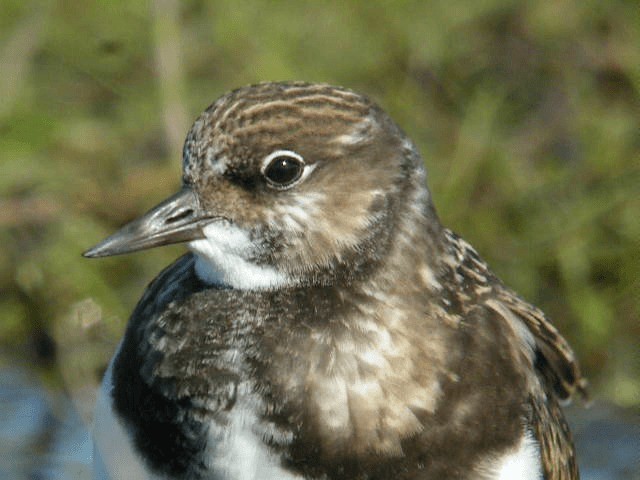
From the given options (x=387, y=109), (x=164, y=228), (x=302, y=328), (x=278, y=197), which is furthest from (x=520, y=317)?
(x=387, y=109)

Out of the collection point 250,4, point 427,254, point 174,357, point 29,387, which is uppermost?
point 250,4

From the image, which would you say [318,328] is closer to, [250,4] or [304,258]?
[304,258]

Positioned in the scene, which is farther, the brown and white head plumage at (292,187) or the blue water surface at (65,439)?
the blue water surface at (65,439)

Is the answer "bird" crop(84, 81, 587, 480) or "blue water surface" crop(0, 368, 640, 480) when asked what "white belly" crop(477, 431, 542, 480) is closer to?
"bird" crop(84, 81, 587, 480)

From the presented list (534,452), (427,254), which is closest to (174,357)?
(427,254)

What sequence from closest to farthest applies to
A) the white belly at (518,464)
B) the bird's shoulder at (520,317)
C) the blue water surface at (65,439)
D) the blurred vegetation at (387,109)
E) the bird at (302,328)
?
the bird at (302,328) < the white belly at (518,464) < the bird's shoulder at (520,317) < the blue water surface at (65,439) < the blurred vegetation at (387,109)

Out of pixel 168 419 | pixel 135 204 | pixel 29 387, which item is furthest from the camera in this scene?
pixel 135 204

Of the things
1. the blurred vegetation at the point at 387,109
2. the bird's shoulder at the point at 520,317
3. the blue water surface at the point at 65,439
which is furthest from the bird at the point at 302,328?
the blurred vegetation at the point at 387,109

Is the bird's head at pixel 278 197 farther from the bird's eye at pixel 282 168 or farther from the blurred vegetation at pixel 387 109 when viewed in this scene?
the blurred vegetation at pixel 387 109
